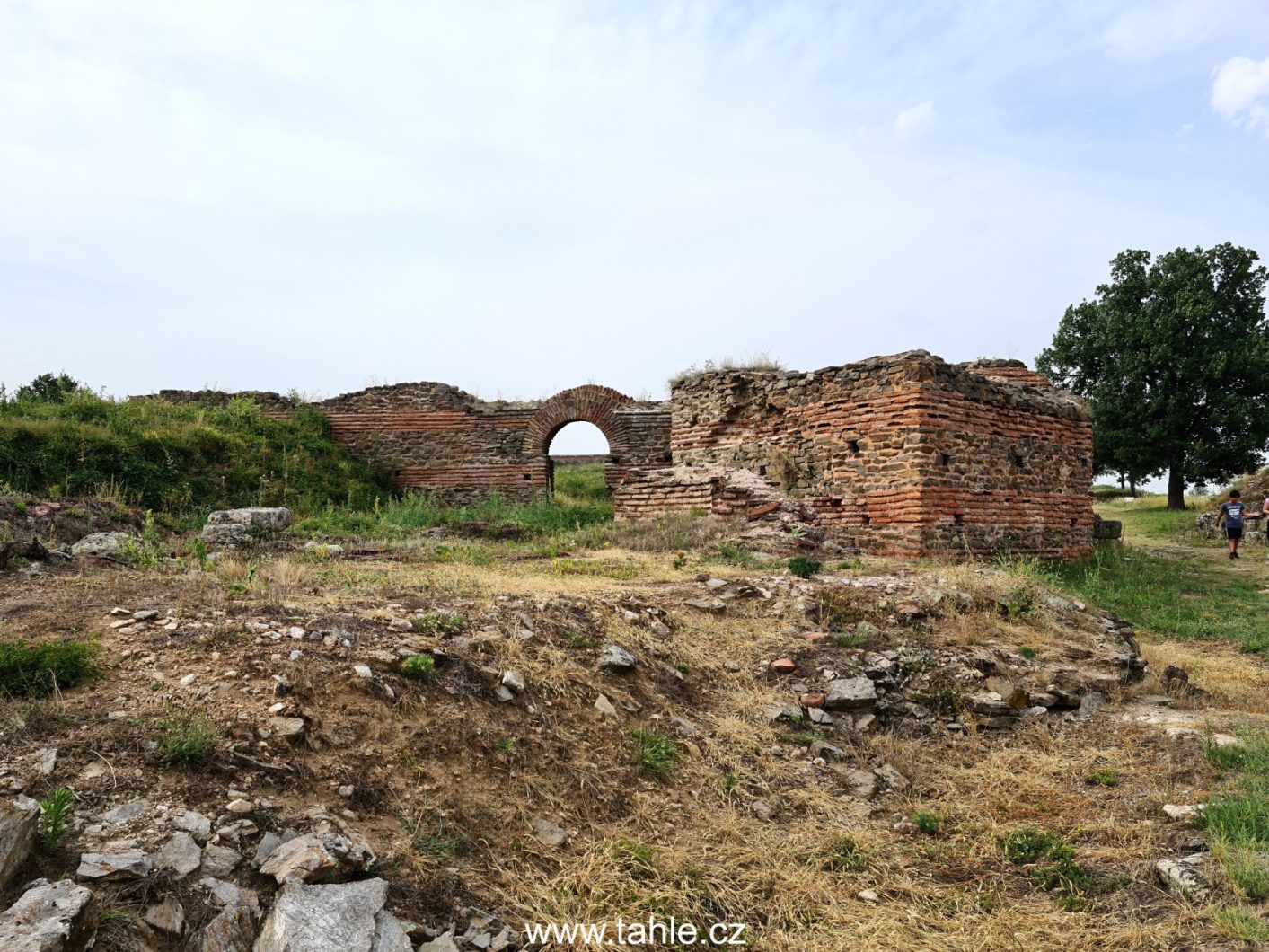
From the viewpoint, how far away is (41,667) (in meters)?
3.43

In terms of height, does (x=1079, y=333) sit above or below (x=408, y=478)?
above

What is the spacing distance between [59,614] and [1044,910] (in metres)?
5.04

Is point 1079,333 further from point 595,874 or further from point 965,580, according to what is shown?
point 595,874

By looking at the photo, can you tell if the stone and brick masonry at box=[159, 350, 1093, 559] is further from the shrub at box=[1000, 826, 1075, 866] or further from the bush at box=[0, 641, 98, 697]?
the bush at box=[0, 641, 98, 697]

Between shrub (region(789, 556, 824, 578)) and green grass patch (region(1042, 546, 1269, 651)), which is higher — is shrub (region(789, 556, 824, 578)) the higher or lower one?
the higher one

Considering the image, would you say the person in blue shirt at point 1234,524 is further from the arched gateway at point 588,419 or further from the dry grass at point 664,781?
the arched gateway at point 588,419

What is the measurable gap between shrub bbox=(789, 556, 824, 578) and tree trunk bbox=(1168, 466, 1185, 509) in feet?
67.9

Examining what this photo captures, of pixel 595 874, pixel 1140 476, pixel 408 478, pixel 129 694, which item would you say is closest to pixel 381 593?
pixel 129 694

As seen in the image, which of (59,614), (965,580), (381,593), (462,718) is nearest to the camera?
(462,718)

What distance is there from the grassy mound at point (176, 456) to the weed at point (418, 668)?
886cm

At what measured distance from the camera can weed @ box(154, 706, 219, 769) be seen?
3.05m

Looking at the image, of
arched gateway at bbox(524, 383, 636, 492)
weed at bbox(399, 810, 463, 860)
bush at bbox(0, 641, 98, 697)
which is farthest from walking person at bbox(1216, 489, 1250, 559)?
bush at bbox(0, 641, 98, 697)

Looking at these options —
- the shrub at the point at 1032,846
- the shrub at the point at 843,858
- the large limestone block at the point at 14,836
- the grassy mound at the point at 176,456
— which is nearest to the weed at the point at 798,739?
→ the shrub at the point at 843,858

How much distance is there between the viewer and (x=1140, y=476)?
2439cm
